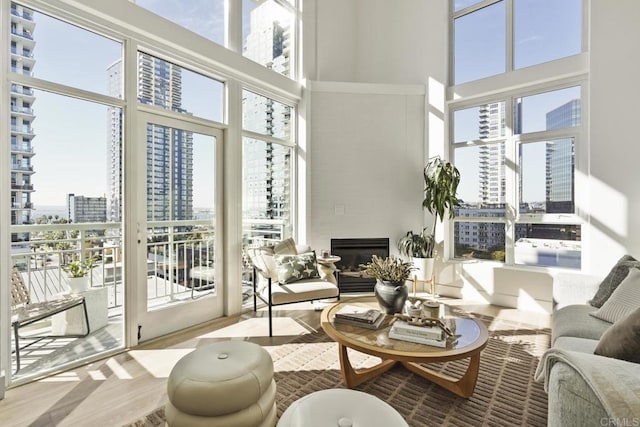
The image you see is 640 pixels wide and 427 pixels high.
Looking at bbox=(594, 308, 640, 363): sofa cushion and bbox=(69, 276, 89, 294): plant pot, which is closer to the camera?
bbox=(594, 308, 640, 363): sofa cushion

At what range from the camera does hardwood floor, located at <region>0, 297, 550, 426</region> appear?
75.1 inches

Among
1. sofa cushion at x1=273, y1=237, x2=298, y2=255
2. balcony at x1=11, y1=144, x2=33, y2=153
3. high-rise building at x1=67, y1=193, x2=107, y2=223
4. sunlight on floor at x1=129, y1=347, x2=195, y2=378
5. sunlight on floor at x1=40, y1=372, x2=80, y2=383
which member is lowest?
sunlight on floor at x1=40, y1=372, x2=80, y2=383

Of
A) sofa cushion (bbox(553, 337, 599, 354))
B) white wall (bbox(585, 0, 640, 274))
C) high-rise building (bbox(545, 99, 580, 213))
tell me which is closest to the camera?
sofa cushion (bbox(553, 337, 599, 354))

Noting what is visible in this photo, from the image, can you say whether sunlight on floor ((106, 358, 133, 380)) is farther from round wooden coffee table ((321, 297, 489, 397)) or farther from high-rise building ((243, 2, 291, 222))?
high-rise building ((243, 2, 291, 222))

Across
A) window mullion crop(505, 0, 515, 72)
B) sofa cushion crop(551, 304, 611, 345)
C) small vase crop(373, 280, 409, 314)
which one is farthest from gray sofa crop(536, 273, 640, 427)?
window mullion crop(505, 0, 515, 72)

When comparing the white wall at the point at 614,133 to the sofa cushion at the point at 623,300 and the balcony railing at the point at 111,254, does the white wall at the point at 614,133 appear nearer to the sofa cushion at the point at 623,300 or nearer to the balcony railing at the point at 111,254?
the sofa cushion at the point at 623,300

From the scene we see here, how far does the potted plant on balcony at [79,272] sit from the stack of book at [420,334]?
2.54 metres

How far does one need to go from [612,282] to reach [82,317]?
4.31 metres

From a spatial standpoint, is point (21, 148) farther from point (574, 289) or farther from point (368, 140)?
point (574, 289)

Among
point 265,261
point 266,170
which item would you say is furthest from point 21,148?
point 266,170

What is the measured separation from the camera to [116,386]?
223 cm

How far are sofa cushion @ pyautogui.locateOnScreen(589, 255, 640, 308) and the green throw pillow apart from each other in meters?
2.44

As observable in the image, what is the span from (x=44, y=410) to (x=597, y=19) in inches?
228

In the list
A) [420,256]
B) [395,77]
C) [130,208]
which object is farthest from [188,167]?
[395,77]
